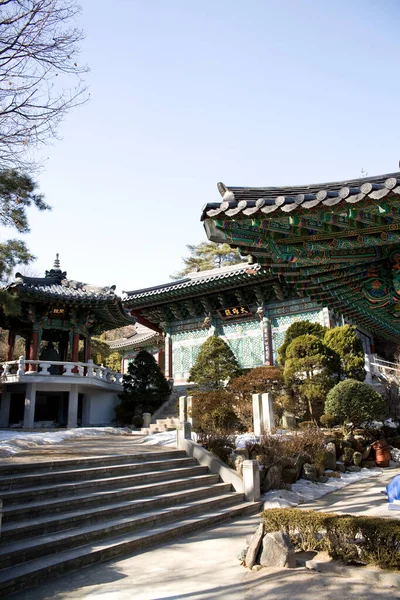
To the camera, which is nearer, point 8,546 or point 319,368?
point 8,546

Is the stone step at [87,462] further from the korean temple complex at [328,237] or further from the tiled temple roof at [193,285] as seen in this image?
the tiled temple roof at [193,285]

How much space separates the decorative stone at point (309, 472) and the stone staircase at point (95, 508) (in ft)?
6.91

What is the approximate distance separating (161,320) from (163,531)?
16532 mm

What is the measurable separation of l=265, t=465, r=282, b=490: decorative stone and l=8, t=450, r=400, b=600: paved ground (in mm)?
3392

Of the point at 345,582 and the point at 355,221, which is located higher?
the point at 355,221

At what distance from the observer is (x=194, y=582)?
489cm

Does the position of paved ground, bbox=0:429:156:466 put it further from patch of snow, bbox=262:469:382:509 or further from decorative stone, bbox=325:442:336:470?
decorative stone, bbox=325:442:336:470

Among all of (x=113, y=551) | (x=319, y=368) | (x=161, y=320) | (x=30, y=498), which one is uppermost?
(x=161, y=320)

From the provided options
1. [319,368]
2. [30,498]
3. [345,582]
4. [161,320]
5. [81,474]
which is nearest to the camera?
[345,582]

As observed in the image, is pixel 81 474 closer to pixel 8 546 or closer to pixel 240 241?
pixel 8 546

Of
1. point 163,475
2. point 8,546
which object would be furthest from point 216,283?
point 8,546

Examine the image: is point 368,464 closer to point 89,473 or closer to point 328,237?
point 89,473

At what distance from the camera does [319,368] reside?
14.0 m

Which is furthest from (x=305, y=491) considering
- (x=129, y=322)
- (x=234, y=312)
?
(x=129, y=322)
